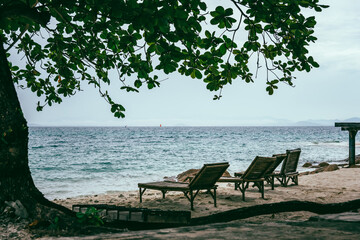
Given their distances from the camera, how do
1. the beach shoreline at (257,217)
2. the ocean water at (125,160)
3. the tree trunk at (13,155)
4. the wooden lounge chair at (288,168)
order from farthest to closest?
the ocean water at (125,160)
the wooden lounge chair at (288,168)
the tree trunk at (13,155)
the beach shoreline at (257,217)

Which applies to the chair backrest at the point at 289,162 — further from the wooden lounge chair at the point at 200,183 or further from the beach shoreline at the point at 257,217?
the wooden lounge chair at the point at 200,183

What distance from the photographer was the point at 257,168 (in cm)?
817

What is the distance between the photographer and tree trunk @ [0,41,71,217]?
4543 millimetres

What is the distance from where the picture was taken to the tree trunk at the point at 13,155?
4543 mm

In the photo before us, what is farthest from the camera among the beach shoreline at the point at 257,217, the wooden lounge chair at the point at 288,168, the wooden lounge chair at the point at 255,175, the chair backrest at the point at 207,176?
the wooden lounge chair at the point at 288,168

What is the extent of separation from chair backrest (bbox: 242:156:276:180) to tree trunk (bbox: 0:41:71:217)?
4.39 meters

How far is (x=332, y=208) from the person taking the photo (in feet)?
18.3

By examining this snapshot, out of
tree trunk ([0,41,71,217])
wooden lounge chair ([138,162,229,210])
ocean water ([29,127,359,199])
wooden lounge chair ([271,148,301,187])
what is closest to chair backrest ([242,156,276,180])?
wooden lounge chair ([138,162,229,210])

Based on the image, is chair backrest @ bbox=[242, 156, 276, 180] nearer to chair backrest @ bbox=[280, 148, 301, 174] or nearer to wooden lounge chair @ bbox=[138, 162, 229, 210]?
wooden lounge chair @ bbox=[138, 162, 229, 210]

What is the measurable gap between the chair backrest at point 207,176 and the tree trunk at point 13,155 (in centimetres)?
277

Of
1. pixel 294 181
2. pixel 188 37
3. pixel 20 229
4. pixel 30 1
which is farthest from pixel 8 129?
pixel 294 181

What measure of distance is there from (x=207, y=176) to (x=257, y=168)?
5.30 feet

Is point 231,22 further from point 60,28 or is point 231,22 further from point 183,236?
point 60,28

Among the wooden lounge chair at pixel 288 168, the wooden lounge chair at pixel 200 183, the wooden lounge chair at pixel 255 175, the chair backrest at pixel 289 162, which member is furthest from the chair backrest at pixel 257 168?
the chair backrest at pixel 289 162
